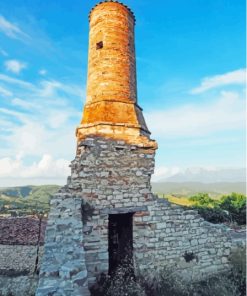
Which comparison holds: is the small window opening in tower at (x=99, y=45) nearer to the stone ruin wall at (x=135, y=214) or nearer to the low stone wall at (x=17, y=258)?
the stone ruin wall at (x=135, y=214)

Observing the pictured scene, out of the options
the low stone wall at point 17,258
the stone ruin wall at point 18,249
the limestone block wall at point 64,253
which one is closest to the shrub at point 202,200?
the stone ruin wall at point 18,249

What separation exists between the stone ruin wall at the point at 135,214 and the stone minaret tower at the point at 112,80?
49cm

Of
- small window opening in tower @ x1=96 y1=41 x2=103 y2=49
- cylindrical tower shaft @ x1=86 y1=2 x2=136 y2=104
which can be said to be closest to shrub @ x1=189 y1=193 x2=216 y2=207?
cylindrical tower shaft @ x1=86 y1=2 x2=136 y2=104

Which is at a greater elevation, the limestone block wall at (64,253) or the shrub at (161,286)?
the limestone block wall at (64,253)

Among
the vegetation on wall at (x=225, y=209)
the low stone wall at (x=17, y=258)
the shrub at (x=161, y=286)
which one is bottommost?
the low stone wall at (x=17, y=258)

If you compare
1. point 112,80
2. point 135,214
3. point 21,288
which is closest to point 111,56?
point 112,80

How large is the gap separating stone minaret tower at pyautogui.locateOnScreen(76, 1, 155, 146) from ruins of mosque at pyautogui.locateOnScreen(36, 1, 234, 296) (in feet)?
0.09

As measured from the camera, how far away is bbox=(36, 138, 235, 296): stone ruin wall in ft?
19.6

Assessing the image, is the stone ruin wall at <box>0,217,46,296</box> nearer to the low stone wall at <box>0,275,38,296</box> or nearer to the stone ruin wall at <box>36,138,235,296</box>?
the low stone wall at <box>0,275,38,296</box>

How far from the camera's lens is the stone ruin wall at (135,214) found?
596cm

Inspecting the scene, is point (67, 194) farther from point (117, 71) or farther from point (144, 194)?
point (117, 71)

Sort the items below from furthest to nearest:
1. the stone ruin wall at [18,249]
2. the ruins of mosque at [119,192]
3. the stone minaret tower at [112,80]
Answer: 1. the stone ruin wall at [18,249]
2. the stone minaret tower at [112,80]
3. the ruins of mosque at [119,192]

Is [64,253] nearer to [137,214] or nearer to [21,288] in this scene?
[137,214]

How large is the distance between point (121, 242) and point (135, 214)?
4.14 ft
